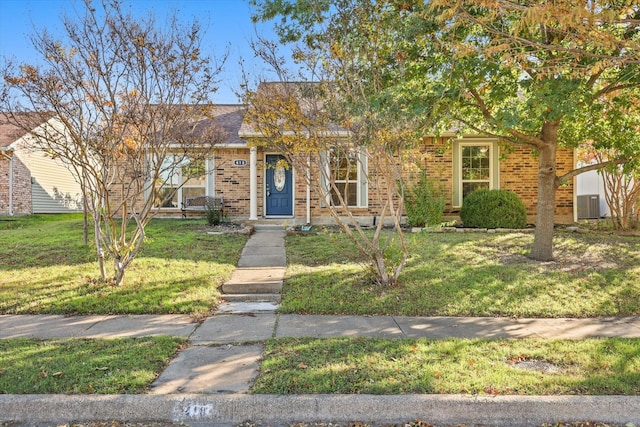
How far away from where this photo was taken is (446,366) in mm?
3879

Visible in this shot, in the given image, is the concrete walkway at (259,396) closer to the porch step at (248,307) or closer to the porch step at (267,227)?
the porch step at (248,307)

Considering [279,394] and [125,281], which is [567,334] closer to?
[279,394]

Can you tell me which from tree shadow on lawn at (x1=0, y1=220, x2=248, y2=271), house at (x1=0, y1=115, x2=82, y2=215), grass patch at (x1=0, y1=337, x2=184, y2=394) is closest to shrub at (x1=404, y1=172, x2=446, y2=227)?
tree shadow on lawn at (x1=0, y1=220, x2=248, y2=271)

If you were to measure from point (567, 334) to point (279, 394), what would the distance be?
3.54 m

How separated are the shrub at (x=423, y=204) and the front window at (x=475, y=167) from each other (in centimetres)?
178

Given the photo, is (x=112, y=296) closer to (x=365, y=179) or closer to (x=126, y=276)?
(x=126, y=276)

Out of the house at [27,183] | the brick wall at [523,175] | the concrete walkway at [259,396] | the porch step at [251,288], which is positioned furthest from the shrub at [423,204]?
the house at [27,183]

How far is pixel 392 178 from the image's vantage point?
6301 millimetres

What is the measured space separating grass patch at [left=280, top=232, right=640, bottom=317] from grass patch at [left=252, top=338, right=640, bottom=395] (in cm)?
125

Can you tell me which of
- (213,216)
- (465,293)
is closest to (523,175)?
(465,293)

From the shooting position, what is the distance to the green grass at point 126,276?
5918mm

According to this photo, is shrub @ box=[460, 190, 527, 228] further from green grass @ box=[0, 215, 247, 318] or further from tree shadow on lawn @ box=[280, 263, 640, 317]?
green grass @ box=[0, 215, 247, 318]

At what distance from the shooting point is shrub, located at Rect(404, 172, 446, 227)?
12.1 metres

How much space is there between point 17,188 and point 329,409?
20073 mm
